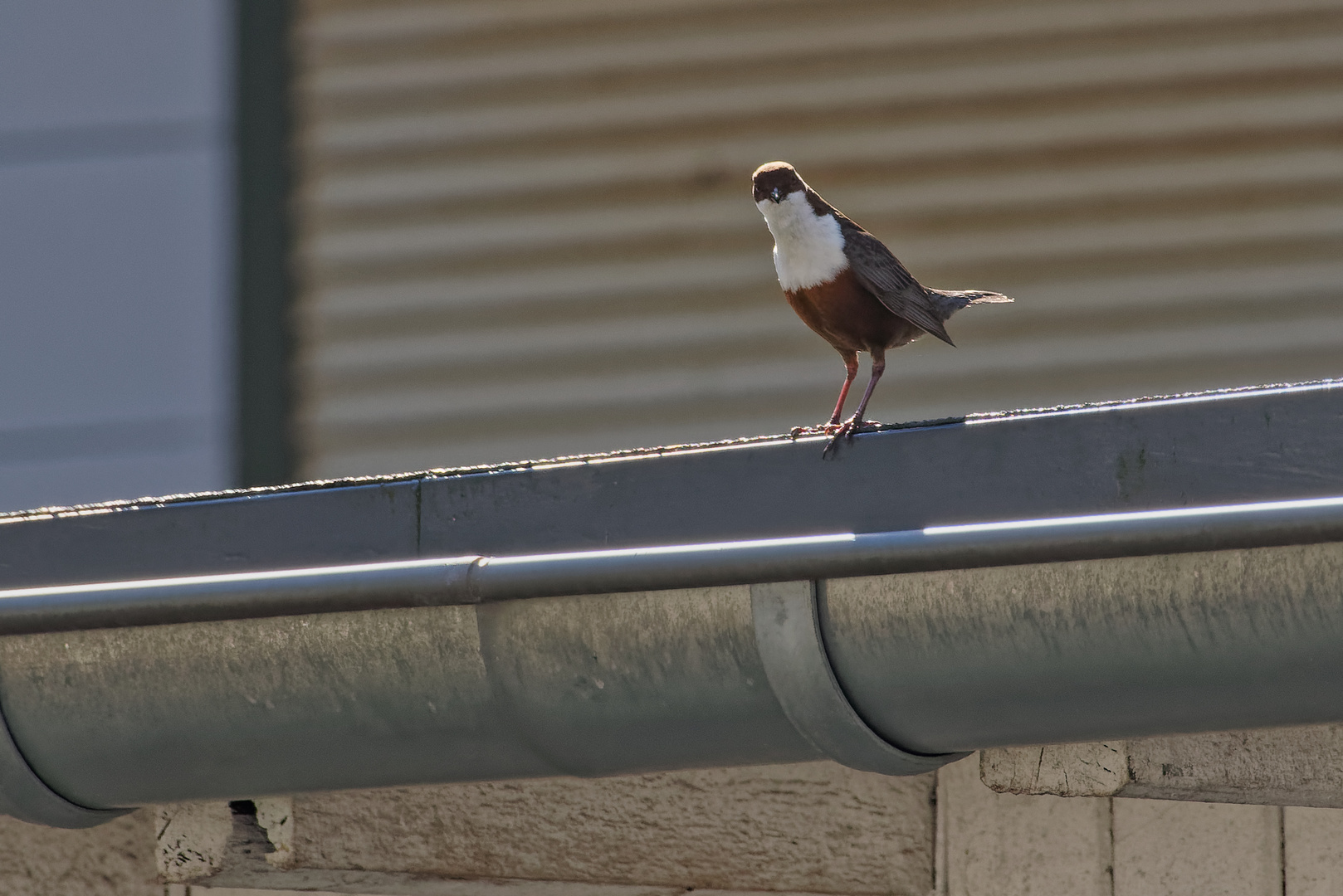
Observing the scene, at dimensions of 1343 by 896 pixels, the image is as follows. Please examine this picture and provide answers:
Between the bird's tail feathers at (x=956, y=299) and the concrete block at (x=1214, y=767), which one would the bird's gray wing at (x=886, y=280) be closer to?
the bird's tail feathers at (x=956, y=299)

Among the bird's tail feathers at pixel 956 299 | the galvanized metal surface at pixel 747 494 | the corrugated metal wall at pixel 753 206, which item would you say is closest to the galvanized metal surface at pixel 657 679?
the galvanized metal surface at pixel 747 494

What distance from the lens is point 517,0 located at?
4551mm

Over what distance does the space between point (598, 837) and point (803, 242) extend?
1046 mm

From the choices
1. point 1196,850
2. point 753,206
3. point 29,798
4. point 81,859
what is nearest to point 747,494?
point 1196,850

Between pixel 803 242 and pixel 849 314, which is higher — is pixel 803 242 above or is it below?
above

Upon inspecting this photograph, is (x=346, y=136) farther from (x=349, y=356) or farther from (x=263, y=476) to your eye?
(x=263, y=476)

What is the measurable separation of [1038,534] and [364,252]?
3.21m

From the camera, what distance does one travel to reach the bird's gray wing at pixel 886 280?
8.92ft

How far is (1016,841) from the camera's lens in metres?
2.26

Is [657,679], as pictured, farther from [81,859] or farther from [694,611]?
[81,859]

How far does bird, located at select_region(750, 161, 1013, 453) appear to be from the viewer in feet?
8.95

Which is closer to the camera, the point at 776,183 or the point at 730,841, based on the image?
the point at 730,841

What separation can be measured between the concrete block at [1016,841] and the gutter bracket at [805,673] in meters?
0.43

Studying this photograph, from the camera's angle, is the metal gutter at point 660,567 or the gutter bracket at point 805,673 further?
the gutter bracket at point 805,673
